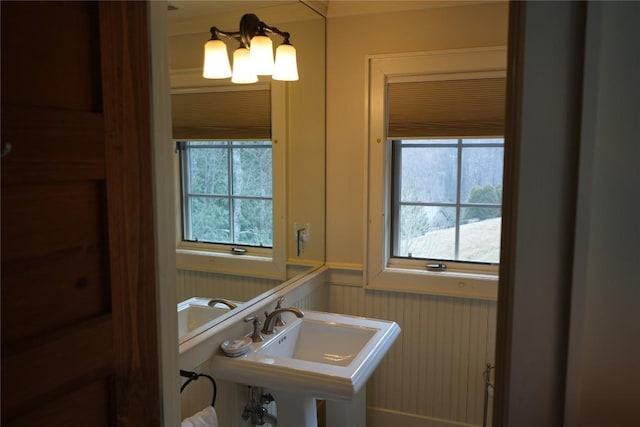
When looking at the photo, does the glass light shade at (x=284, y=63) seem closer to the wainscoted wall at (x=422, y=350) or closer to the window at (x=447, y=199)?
the window at (x=447, y=199)

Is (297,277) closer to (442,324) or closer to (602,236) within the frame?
(442,324)

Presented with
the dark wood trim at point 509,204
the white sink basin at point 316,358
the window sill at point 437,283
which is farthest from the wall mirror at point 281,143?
the dark wood trim at point 509,204

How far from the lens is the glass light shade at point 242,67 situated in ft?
6.41

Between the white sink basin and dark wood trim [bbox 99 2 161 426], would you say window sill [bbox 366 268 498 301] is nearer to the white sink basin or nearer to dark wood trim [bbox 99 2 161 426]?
the white sink basin

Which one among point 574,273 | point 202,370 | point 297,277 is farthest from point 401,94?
point 574,273

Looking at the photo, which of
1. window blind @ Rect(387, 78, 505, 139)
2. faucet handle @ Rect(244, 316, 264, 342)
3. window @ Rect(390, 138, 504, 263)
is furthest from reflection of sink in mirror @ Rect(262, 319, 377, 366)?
window blind @ Rect(387, 78, 505, 139)

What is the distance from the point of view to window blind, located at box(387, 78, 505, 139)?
7.27 feet

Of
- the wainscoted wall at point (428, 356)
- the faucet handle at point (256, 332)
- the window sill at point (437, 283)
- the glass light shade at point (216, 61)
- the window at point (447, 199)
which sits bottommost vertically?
the wainscoted wall at point (428, 356)

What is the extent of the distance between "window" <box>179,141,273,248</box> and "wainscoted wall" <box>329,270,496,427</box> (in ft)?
2.13

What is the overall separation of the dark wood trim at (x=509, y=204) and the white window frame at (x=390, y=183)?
1.61 meters

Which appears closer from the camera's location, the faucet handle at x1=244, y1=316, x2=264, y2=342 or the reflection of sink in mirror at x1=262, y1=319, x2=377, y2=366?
the faucet handle at x1=244, y1=316, x2=264, y2=342

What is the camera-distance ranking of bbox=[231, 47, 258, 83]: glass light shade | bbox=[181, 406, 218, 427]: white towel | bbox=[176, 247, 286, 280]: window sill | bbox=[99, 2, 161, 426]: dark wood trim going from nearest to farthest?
bbox=[99, 2, 161, 426]: dark wood trim
bbox=[181, 406, 218, 427]: white towel
bbox=[176, 247, 286, 280]: window sill
bbox=[231, 47, 258, 83]: glass light shade

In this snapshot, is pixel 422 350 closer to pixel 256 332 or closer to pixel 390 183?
pixel 390 183

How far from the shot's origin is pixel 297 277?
2363 mm
